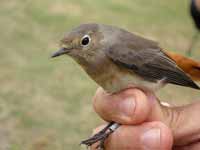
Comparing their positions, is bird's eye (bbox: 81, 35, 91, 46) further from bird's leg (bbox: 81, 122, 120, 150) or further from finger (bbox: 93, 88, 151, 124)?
bird's leg (bbox: 81, 122, 120, 150)

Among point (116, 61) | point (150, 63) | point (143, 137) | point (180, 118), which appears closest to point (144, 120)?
point (143, 137)

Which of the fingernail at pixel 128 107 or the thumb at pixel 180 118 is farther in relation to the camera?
the thumb at pixel 180 118

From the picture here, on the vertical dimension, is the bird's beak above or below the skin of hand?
above

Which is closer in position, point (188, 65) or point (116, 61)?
point (116, 61)

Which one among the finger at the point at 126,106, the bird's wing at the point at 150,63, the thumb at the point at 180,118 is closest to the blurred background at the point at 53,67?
the bird's wing at the point at 150,63

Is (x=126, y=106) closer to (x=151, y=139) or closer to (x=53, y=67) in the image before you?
(x=151, y=139)

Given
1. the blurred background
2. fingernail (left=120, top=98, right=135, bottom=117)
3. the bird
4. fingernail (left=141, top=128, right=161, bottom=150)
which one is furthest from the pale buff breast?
the blurred background

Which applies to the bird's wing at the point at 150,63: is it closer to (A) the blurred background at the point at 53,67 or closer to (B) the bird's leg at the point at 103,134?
(B) the bird's leg at the point at 103,134
